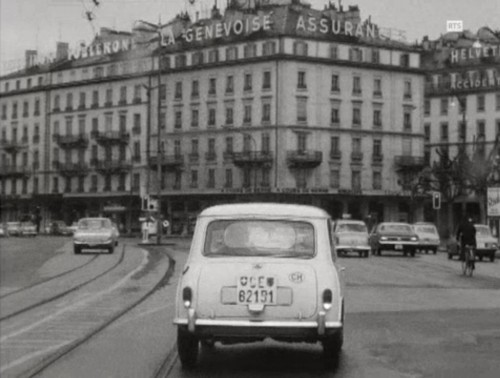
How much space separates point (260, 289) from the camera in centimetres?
1077

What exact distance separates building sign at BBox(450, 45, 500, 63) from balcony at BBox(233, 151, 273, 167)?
27594 mm

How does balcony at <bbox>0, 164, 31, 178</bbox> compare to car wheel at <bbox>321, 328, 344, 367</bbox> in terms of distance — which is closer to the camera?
car wheel at <bbox>321, 328, 344, 367</bbox>

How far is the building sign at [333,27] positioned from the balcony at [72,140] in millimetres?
25700

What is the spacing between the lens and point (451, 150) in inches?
4515

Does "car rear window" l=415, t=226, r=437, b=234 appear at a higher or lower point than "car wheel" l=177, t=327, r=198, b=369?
higher

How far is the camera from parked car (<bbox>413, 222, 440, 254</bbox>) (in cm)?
5756

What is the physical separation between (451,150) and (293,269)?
10583cm

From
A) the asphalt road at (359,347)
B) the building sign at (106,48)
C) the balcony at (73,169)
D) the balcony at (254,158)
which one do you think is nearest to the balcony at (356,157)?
the balcony at (254,158)

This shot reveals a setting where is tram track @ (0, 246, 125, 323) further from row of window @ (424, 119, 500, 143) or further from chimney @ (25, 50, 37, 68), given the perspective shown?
chimney @ (25, 50, 37, 68)

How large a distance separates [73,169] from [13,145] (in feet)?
27.5

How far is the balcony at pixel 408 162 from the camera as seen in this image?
102 metres

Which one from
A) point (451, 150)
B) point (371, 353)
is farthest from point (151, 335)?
point (451, 150)

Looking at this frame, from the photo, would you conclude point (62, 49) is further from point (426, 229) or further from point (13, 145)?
point (426, 229)

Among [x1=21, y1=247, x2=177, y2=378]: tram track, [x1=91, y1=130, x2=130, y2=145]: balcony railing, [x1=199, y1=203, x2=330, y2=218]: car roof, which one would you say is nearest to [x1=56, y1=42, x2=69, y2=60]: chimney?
[x1=91, y1=130, x2=130, y2=145]: balcony railing
